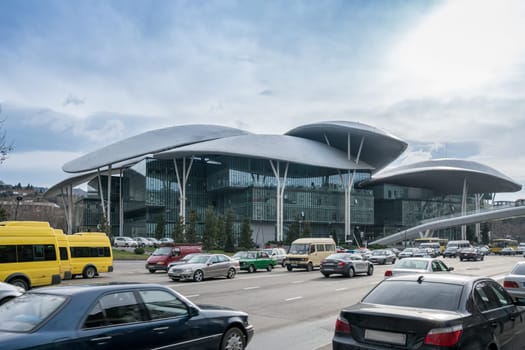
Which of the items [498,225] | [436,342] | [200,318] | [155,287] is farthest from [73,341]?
[498,225]

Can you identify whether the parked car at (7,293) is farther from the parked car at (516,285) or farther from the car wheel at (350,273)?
the car wheel at (350,273)

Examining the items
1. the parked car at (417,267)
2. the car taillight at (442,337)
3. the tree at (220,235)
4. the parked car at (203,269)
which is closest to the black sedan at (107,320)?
the car taillight at (442,337)

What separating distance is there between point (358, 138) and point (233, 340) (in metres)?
91.6

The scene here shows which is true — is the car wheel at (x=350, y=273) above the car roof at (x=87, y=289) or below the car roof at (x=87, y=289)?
below

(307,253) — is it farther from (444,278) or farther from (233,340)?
(444,278)

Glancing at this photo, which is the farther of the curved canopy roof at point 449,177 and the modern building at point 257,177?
the curved canopy roof at point 449,177

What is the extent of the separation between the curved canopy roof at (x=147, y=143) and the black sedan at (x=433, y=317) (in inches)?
3192

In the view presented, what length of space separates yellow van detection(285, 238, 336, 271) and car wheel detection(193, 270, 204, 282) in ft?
28.0

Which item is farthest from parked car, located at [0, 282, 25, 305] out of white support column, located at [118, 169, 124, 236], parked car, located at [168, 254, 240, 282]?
white support column, located at [118, 169, 124, 236]

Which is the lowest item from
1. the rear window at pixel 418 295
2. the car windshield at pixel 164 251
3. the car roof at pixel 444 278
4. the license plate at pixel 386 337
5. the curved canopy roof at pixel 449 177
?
the car windshield at pixel 164 251

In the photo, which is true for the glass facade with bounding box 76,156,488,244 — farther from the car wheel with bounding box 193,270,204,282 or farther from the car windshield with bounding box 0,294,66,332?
the car windshield with bounding box 0,294,66,332

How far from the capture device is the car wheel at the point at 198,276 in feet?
82.5

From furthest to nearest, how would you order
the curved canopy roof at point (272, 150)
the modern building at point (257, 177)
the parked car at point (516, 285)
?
the modern building at point (257, 177) < the curved canopy roof at point (272, 150) < the parked car at point (516, 285)

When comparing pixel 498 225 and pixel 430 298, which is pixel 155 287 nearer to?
pixel 430 298
